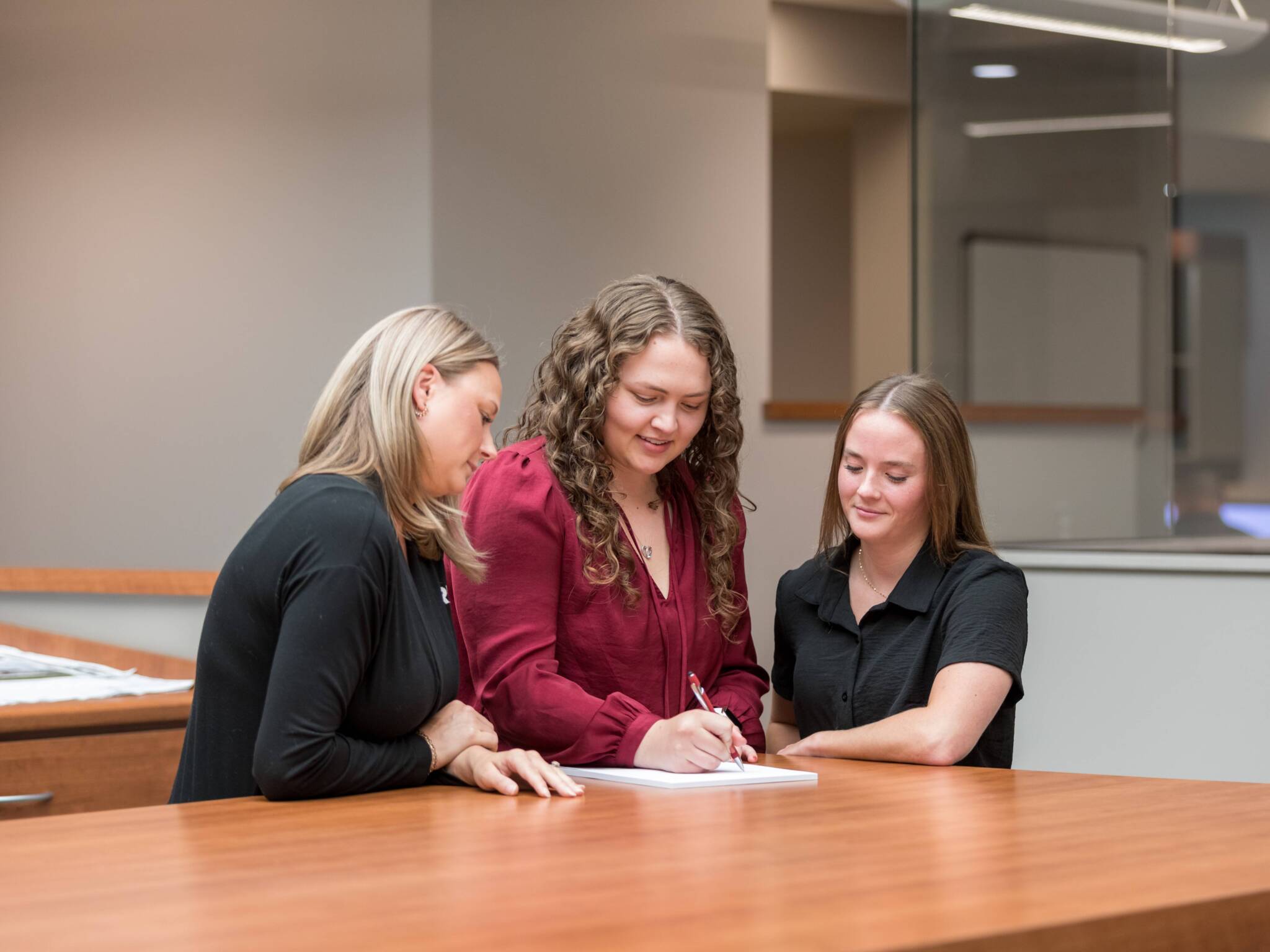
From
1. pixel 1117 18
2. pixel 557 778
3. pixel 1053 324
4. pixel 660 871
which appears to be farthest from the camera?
pixel 1053 324

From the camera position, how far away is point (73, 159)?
4.09 m

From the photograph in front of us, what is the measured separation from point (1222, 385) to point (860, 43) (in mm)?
2337

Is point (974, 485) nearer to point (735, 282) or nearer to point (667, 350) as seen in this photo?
point (667, 350)

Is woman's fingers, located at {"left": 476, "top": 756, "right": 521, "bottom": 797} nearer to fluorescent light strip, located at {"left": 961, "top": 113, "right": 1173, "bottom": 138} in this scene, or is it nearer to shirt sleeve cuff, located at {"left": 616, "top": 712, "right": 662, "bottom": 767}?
shirt sleeve cuff, located at {"left": 616, "top": 712, "right": 662, "bottom": 767}

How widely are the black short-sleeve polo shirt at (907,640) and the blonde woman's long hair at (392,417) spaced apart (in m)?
0.67

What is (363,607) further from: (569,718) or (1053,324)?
(1053,324)

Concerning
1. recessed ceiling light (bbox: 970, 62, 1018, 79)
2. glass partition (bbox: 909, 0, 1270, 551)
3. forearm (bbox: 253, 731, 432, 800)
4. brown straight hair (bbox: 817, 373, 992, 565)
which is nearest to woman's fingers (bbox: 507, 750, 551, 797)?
forearm (bbox: 253, 731, 432, 800)

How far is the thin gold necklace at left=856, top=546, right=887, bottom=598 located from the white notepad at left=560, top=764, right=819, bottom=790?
1.49 ft

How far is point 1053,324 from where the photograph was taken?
5047mm

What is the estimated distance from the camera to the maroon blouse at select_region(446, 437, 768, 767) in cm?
192

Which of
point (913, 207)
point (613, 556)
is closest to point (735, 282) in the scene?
point (913, 207)

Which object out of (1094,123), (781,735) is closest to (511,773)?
(781,735)

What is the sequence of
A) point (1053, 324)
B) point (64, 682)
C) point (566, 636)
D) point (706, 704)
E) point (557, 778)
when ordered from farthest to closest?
point (1053, 324), point (64, 682), point (566, 636), point (706, 704), point (557, 778)

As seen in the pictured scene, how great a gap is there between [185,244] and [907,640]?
106 inches
